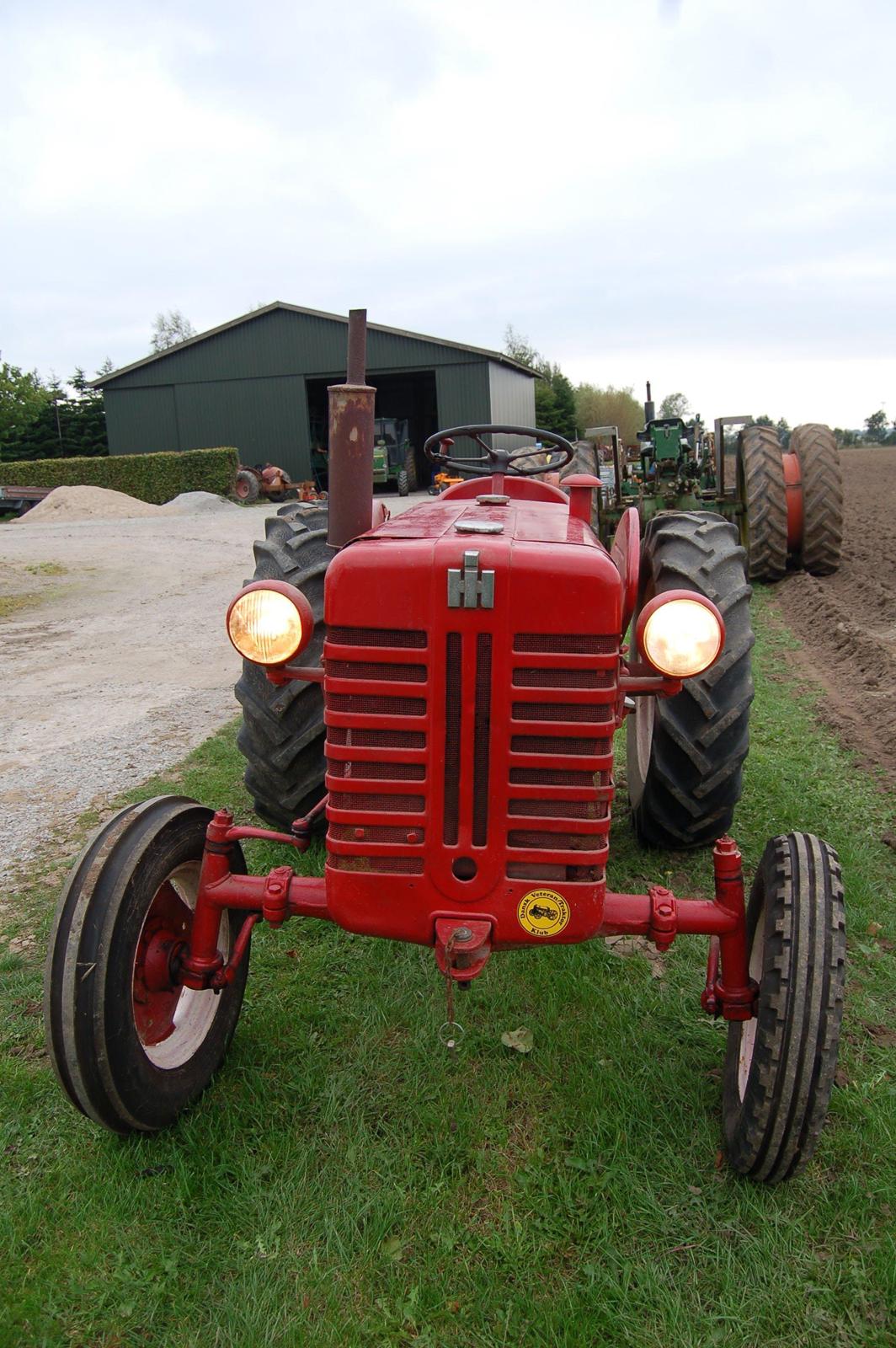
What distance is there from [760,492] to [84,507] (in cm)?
1837

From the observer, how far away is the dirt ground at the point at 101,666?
→ 4980 mm

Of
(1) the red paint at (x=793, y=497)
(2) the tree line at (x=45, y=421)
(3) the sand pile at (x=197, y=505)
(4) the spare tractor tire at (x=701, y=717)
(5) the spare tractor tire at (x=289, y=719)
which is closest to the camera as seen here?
(4) the spare tractor tire at (x=701, y=717)

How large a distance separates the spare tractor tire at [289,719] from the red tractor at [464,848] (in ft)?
2.55

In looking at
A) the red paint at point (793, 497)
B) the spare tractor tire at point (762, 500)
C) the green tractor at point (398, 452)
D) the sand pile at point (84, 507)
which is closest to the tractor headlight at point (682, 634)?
the spare tractor tire at point (762, 500)

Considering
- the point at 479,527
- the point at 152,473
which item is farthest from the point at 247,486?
the point at 479,527

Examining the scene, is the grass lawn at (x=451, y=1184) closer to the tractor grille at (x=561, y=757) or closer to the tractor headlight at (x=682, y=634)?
the tractor grille at (x=561, y=757)

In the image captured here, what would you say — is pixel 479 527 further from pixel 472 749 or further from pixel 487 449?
pixel 487 449

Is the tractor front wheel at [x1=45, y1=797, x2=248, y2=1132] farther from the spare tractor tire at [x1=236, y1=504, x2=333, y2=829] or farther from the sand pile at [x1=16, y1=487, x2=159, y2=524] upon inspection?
the sand pile at [x1=16, y1=487, x2=159, y2=524]

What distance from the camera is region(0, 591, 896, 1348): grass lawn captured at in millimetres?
1945

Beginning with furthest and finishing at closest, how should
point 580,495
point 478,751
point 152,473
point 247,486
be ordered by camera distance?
point 152,473, point 247,486, point 580,495, point 478,751

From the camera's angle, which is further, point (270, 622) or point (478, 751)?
point (270, 622)

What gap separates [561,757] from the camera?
2139mm

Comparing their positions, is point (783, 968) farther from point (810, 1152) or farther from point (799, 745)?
point (799, 745)

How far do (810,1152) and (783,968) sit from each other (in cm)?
42
